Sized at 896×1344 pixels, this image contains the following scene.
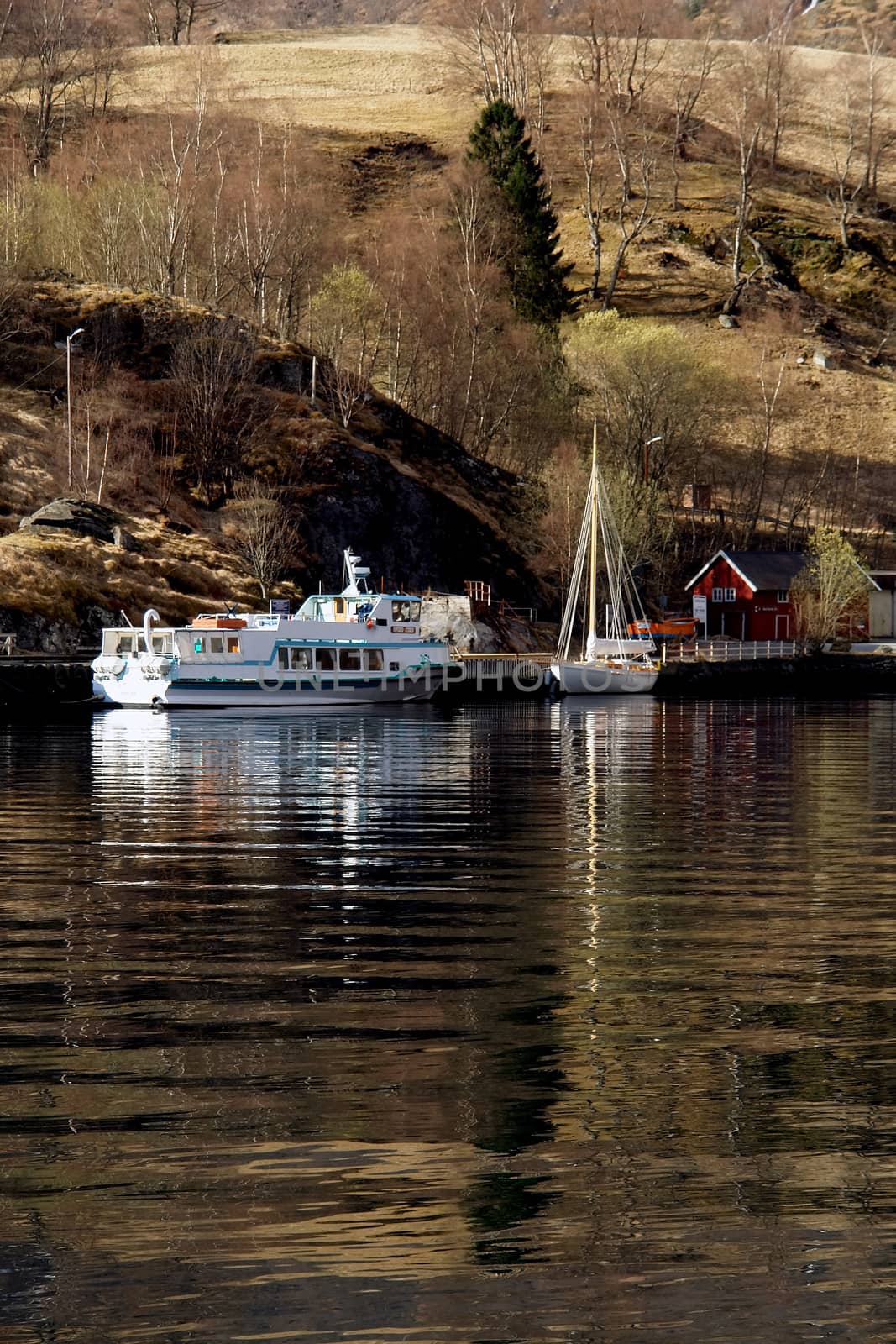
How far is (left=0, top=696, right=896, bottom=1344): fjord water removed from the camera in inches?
326

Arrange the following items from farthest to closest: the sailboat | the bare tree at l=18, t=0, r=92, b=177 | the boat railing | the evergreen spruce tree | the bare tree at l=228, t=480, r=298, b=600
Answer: the bare tree at l=18, t=0, r=92, b=177, the evergreen spruce tree, the boat railing, the bare tree at l=228, t=480, r=298, b=600, the sailboat

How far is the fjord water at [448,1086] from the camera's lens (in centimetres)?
827

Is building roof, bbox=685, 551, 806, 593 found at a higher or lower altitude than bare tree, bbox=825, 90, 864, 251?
lower

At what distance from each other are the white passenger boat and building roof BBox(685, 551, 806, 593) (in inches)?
1262

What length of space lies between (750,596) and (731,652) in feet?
38.9

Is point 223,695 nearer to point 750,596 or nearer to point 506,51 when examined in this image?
point 750,596

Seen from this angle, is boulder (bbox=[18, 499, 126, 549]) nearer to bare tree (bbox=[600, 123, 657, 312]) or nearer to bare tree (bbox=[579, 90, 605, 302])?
bare tree (bbox=[600, 123, 657, 312])

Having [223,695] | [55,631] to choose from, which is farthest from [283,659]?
[55,631]

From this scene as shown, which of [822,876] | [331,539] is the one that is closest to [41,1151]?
[822,876]

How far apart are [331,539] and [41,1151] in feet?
264

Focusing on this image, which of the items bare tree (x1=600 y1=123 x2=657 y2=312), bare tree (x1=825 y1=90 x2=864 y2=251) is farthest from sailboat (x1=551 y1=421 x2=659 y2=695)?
bare tree (x1=825 y1=90 x2=864 y2=251)

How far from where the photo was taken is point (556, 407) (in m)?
113

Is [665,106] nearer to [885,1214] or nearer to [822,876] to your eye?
[822,876]

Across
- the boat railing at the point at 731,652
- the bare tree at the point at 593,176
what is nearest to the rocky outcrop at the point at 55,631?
the boat railing at the point at 731,652
